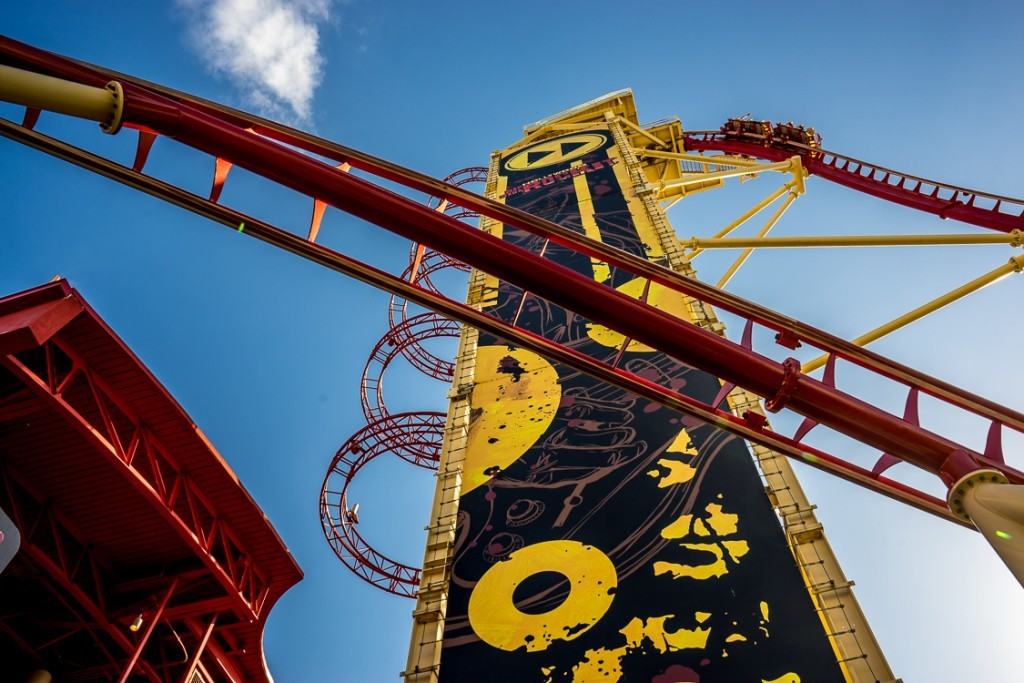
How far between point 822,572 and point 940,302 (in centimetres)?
499

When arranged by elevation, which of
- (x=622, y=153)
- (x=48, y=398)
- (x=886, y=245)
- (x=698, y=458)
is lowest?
(x=698, y=458)

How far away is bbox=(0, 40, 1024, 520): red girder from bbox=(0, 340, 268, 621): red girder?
31.1 ft

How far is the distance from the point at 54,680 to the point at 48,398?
825cm

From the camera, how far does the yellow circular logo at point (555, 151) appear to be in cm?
1617

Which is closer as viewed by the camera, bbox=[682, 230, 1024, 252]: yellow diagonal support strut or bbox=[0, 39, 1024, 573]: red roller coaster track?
bbox=[0, 39, 1024, 573]: red roller coaster track

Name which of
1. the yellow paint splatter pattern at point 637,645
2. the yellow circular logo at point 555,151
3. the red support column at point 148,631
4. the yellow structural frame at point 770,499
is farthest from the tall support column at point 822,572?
the red support column at point 148,631

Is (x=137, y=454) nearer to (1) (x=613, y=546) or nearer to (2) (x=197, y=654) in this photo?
(2) (x=197, y=654)

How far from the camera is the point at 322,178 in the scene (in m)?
4.44

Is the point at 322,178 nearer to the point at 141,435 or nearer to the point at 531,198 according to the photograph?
the point at 531,198

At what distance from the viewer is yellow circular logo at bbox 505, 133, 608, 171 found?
53.1 ft

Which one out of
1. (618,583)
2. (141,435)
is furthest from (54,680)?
(618,583)

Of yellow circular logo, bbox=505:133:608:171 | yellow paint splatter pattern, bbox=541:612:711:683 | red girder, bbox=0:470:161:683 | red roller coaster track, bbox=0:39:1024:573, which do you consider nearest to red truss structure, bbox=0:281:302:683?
red girder, bbox=0:470:161:683

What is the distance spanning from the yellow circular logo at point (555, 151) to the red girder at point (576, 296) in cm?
1182

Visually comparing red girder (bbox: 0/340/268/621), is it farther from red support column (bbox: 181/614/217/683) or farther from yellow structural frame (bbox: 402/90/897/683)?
yellow structural frame (bbox: 402/90/897/683)
